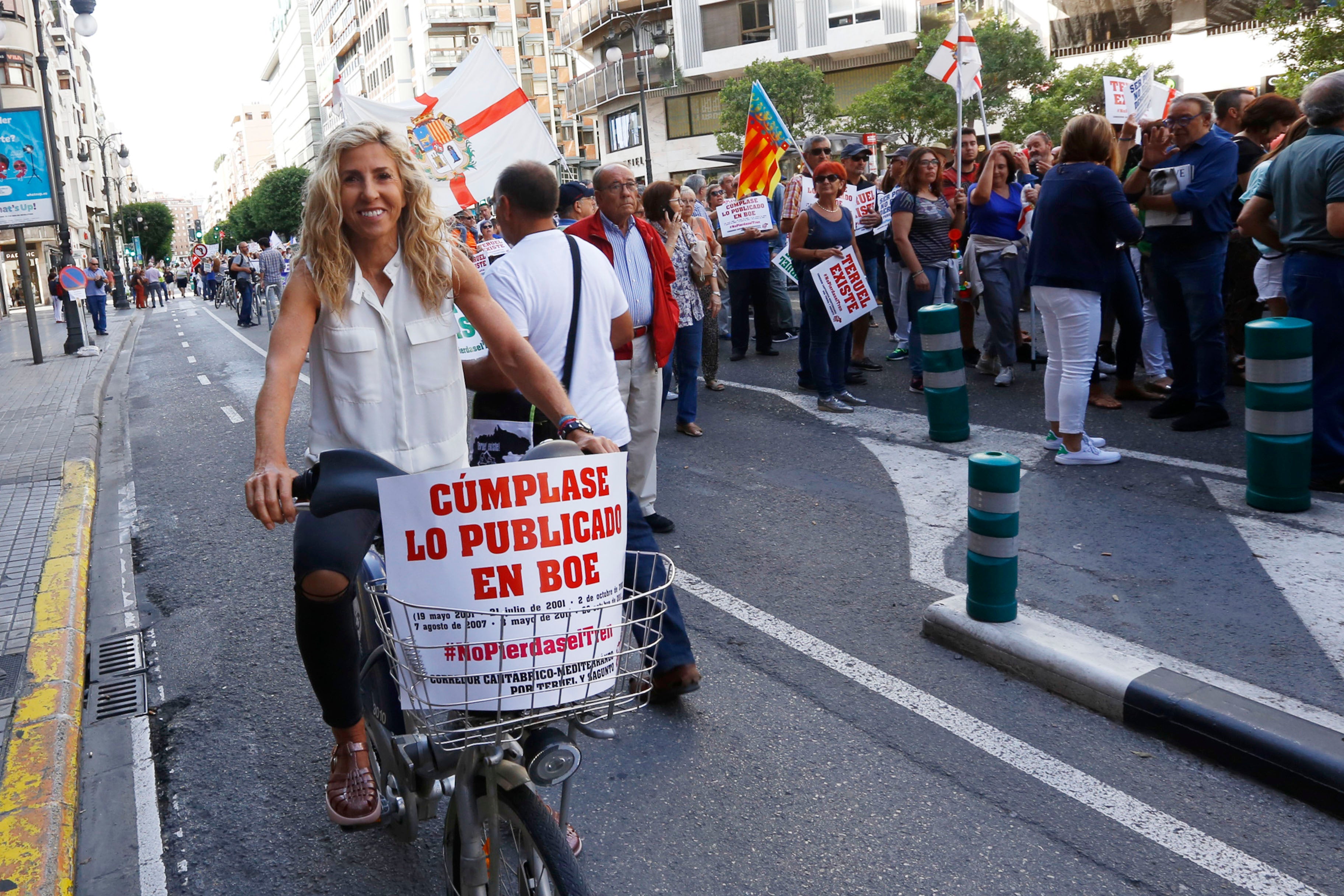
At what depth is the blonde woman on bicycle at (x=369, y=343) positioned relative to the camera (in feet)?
8.66

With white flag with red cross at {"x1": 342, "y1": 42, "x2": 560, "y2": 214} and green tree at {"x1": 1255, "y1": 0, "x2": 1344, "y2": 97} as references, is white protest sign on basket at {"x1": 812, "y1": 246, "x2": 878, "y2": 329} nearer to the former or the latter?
white flag with red cross at {"x1": 342, "y1": 42, "x2": 560, "y2": 214}

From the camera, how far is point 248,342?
22922 millimetres

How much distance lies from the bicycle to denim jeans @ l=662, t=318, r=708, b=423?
18.8ft

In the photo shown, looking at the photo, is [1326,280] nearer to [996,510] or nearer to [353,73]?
[996,510]

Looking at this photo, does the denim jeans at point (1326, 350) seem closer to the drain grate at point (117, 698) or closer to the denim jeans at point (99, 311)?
the drain grate at point (117, 698)

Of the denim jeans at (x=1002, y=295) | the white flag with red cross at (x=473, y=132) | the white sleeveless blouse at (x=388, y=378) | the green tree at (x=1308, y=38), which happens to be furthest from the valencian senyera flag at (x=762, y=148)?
the white sleeveless blouse at (x=388, y=378)

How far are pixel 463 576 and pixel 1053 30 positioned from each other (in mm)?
50653

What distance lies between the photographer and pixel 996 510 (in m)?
4.26

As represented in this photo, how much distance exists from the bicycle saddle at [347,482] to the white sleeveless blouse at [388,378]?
1.62 ft

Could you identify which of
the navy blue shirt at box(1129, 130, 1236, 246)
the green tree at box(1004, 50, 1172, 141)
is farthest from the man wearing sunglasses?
the green tree at box(1004, 50, 1172, 141)

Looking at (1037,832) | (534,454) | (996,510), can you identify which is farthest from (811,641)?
(534,454)

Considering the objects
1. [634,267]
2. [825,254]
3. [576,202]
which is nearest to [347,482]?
[634,267]

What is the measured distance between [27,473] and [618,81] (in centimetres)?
5129

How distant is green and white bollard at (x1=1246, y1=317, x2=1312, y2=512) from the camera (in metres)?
5.45
